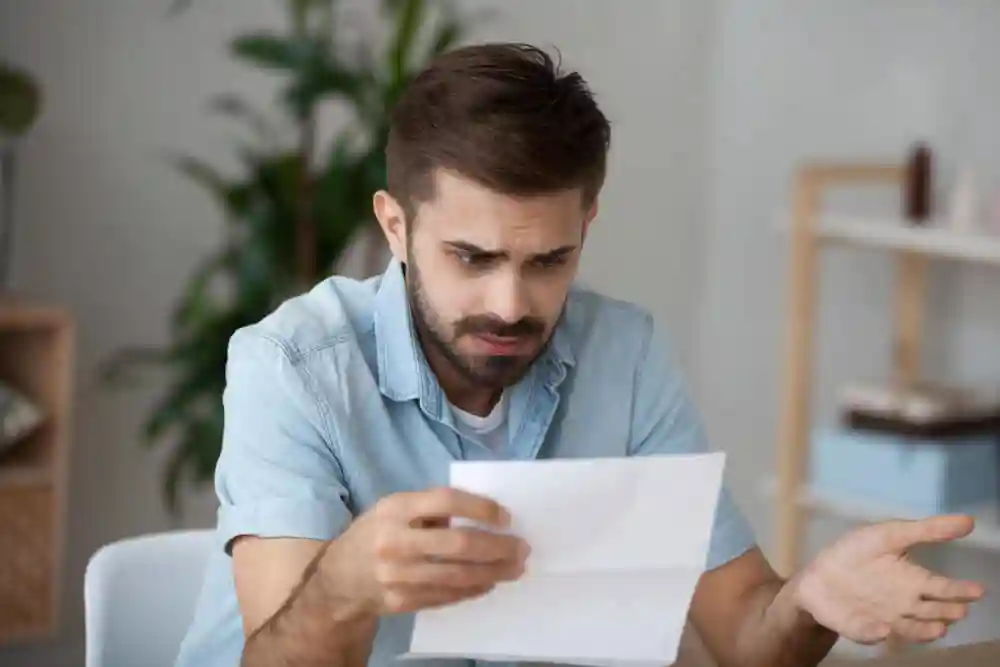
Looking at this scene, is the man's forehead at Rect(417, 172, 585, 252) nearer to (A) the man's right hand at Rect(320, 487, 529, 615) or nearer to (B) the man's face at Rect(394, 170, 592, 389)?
(B) the man's face at Rect(394, 170, 592, 389)

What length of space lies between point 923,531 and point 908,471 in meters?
1.54

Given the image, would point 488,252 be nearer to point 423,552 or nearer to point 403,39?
point 423,552

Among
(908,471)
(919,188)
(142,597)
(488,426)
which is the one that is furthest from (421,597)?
(919,188)

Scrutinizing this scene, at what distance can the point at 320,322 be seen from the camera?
1.39 meters

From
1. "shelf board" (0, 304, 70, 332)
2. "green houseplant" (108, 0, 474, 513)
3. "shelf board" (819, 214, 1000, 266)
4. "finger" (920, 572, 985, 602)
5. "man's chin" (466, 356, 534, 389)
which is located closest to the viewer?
"finger" (920, 572, 985, 602)

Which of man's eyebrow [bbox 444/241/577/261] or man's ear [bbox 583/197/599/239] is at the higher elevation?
man's ear [bbox 583/197/599/239]

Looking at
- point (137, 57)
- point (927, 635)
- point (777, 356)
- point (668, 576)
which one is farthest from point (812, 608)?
point (777, 356)

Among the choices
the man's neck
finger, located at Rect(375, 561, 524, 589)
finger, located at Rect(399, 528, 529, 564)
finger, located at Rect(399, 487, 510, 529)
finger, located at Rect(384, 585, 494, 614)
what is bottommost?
finger, located at Rect(384, 585, 494, 614)

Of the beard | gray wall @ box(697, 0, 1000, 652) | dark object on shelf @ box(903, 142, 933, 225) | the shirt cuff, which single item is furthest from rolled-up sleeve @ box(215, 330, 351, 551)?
gray wall @ box(697, 0, 1000, 652)

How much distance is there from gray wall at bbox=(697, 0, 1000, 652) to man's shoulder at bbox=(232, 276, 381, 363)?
191 centimetres

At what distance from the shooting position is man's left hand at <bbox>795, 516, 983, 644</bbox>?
1.25m

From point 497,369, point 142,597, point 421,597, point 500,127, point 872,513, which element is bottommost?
point 872,513

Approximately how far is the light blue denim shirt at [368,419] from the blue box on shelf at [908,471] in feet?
4.25

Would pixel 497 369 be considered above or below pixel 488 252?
below
